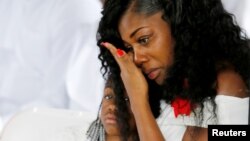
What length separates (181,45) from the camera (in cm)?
87

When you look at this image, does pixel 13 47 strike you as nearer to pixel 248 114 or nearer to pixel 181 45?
pixel 181 45

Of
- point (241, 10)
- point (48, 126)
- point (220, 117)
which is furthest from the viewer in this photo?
point (48, 126)

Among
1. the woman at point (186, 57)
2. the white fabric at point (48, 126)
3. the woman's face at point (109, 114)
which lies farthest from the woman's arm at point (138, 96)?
the white fabric at point (48, 126)

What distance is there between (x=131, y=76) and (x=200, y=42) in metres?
0.14

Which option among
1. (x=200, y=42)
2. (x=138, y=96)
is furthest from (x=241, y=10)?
(x=138, y=96)

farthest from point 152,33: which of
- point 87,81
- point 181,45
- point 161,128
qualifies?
point 87,81

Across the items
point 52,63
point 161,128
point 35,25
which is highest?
point 35,25

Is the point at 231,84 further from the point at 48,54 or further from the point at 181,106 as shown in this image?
the point at 48,54

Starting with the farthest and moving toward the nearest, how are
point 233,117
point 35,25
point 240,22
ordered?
point 35,25 < point 240,22 < point 233,117

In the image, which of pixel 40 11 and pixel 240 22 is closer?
pixel 240 22

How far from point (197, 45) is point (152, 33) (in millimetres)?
84

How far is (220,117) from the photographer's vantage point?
2.80 feet

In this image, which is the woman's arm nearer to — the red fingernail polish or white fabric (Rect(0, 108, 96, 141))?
the red fingernail polish

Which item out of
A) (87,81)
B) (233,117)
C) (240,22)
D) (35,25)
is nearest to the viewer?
(233,117)
